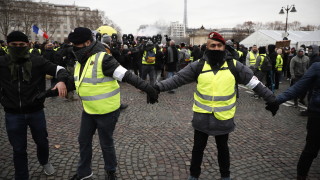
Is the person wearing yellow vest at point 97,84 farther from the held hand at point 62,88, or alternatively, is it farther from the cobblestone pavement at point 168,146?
the cobblestone pavement at point 168,146

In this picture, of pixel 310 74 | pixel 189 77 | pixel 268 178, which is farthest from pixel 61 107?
pixel 310 74

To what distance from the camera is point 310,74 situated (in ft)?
9.94

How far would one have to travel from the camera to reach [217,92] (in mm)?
2820

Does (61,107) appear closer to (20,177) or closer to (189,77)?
(20,177)

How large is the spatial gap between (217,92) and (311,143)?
1399 millimetres

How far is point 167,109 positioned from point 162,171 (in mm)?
3682

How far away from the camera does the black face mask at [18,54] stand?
291 cm

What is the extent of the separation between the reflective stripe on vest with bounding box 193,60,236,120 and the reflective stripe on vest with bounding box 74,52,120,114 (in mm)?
1114

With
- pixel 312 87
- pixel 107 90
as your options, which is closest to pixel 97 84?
pixel 107 90

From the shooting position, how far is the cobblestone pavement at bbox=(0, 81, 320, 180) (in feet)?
11.9

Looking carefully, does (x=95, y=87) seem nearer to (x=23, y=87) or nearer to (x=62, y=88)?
(x=62, y=88)

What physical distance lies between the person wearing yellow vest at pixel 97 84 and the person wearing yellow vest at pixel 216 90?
0.56 metres

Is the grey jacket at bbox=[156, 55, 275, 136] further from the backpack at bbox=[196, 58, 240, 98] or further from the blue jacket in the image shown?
the blue jacket

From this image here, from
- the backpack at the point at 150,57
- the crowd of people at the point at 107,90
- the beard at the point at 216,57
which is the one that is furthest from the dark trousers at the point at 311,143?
the backpack at the point at 150,57
